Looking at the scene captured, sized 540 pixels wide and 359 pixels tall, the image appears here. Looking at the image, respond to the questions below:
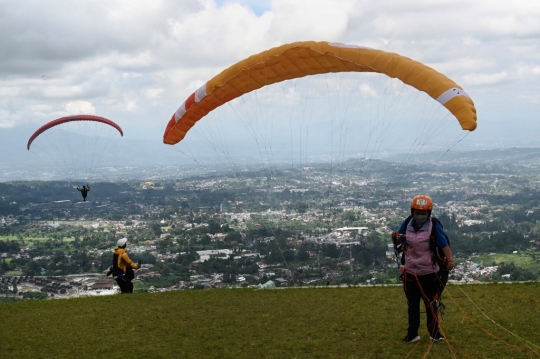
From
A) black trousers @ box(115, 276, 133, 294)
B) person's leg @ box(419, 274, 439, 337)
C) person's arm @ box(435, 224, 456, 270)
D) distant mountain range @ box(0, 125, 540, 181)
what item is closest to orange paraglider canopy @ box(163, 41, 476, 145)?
person's arm @ box(435, 224, 456, 270)

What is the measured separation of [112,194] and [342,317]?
58.3 m

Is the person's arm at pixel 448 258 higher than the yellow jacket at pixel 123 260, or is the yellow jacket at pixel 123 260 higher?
the person's arm at pixel 448 258

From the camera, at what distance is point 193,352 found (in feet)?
28.6

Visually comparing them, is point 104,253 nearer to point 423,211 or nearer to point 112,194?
point 112,194

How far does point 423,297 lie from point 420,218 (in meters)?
1.08

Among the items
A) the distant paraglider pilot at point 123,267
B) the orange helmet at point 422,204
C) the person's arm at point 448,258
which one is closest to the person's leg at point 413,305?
the person's arm at point 448,258

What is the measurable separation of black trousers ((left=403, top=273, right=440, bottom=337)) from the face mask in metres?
0.71

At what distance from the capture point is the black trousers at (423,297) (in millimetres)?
8008

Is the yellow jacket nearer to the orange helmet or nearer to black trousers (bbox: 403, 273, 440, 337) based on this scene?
black trousers (bbox: 403, 273, 440, 337)

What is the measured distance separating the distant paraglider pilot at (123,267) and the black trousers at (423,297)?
303 inches

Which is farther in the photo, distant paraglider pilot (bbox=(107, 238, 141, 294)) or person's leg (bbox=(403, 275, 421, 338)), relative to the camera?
distant paraglider pilot (bbox=(107, 238, 141, 294))

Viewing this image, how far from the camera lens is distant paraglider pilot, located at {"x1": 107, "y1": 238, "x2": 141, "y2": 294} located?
13992 millimetres

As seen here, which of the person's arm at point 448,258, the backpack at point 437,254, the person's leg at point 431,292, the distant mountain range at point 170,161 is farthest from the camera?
the distant mountain range at point 170,161

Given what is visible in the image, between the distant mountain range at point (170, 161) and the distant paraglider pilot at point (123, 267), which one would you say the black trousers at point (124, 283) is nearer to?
the distant paraglider pilot at point (123, 267)
